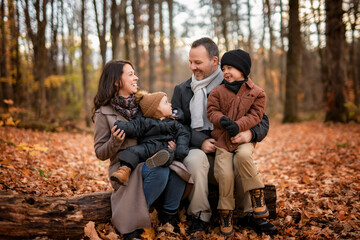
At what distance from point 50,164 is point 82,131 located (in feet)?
16.8

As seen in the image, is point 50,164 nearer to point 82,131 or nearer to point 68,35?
point 82,131

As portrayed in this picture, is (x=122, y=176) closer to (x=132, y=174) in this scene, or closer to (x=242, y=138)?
(x=132, y=174)

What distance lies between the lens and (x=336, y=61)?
32.7 ft

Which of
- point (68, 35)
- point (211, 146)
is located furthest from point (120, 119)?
point (68, 35)

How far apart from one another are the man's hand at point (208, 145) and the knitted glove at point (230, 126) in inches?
13.3

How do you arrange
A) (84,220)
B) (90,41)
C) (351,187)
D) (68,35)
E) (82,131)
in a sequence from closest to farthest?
(84,220)
(351,187)
(82,131)
(90,41)
(68,35)

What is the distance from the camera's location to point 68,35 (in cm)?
2267

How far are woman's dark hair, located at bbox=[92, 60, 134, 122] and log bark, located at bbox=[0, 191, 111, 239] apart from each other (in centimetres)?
109

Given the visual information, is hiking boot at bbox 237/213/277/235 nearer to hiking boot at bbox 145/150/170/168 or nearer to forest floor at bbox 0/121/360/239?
forest floor at bbox 0/121/360/239

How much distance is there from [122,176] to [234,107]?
57.6 inches

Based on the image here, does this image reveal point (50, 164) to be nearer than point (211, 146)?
No

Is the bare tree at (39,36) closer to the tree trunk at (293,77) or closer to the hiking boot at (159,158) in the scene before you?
the hiking boot at (159,158)

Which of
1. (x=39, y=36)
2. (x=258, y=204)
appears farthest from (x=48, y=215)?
(x=39, y=36)

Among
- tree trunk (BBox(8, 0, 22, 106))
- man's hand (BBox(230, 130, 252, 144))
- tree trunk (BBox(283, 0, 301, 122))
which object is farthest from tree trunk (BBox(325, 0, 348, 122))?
tree trunk (BBox(8, 0, 22, 106))
